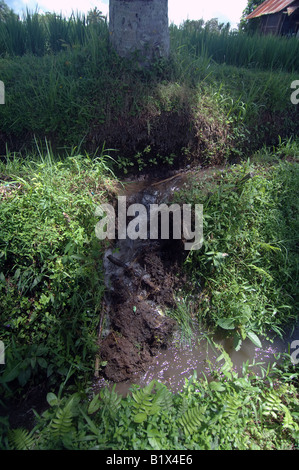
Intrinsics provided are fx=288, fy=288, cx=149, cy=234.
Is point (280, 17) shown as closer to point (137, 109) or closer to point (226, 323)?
point (137, 109)

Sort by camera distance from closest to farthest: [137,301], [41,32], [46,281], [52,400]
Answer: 1. [52,400]
2. [46,281]
3. [137,301]
4. [41,32]

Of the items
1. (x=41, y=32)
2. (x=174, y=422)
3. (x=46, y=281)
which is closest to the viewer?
(x=174, y=422)

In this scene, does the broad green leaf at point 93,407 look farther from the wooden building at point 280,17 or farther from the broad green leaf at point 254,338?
the wooden building at point 280,17

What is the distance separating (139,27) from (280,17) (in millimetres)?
7427

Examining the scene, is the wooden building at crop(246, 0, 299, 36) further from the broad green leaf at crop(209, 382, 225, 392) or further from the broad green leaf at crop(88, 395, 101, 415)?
the broad green leaf at crop(88, 395, 101, 415)

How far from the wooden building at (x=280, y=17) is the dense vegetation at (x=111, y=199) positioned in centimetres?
551

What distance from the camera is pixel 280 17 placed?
8320mm

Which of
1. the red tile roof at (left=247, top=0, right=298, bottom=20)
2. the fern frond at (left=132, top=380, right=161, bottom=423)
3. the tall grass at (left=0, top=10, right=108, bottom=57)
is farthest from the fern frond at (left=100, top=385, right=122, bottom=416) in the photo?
the red tile roof at (left=247, top=0, right=298, bottom=20)

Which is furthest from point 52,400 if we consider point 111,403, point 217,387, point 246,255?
point 246,255

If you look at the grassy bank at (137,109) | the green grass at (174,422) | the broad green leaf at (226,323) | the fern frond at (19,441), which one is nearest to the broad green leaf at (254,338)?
the broad green leaf at (226,323)

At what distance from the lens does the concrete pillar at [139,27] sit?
3240mm

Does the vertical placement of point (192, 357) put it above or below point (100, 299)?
below

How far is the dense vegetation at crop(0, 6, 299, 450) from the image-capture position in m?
1.58

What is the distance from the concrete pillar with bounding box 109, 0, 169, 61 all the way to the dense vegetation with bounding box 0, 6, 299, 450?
7.4 inches
